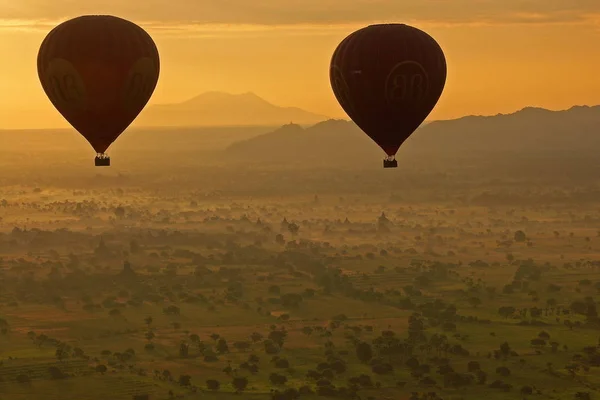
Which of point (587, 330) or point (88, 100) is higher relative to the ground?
point (88, 100)

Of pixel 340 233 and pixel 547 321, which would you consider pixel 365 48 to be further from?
pixel 340 233

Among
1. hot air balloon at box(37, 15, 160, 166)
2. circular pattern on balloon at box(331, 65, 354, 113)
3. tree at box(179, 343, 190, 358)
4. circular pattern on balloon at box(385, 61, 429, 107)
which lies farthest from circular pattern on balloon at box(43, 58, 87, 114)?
tree at box(179, 343, 190, 358)

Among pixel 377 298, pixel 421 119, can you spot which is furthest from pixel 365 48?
pixel 377 298

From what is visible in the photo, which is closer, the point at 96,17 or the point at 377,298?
the point at 96,17

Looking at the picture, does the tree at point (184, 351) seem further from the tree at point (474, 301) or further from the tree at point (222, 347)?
the tree at point (474, 301)

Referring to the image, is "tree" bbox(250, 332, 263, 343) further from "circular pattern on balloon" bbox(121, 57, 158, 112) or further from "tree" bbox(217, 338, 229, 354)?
"circular pattern on balloon" bbox(121, 57, 158, 112)

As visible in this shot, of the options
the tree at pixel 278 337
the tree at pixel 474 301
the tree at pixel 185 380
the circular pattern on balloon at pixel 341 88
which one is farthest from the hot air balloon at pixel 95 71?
the tree at pixel 474 301
